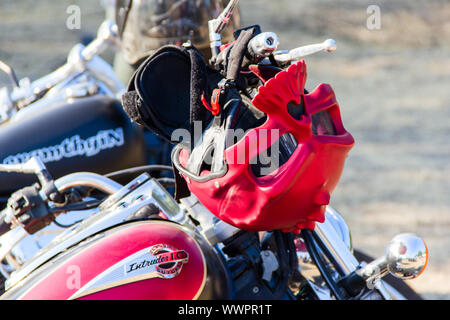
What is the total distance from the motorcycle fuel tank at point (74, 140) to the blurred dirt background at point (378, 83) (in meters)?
0.54

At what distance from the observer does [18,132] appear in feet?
6.45

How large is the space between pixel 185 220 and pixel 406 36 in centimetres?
709

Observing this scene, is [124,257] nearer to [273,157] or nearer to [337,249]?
[273,157]

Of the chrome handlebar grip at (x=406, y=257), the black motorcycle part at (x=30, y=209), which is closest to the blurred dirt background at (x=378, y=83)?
the black motorcycle part at (x=30, y=209)

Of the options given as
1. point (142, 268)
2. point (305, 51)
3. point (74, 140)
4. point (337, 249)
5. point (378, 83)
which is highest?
point (305, 51)

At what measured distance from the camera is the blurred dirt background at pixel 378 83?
3766 millimetres

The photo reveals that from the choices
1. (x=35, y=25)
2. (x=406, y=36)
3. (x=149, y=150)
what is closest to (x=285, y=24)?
(x=406, y=36)

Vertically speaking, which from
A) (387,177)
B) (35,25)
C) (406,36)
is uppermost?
(35,25)

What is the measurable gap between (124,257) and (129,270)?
0.03 metres

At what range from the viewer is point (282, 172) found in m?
1.22

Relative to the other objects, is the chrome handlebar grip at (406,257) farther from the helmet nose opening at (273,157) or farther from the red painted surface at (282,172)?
the helmet nose opening at (273,157)

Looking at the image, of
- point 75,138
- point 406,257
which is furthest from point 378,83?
point 406,257

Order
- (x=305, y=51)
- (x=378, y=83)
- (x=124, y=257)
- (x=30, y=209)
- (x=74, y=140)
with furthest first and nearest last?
(x=378, y=83)
(x=74, y=140)
(x=30, y=209)
(x=124, y=257)
(x=305, y=51)
